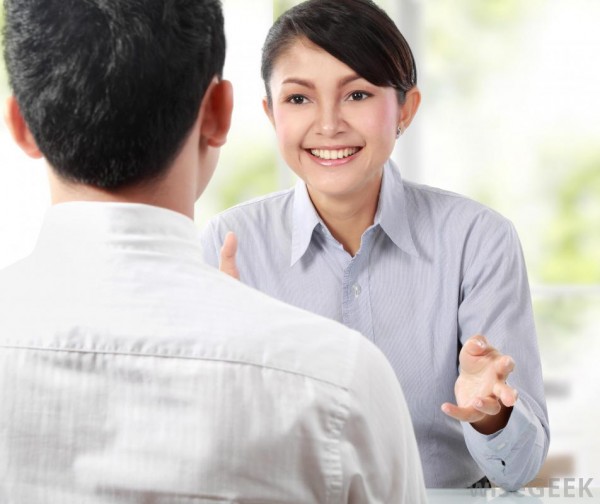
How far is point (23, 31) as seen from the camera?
34.7 inches

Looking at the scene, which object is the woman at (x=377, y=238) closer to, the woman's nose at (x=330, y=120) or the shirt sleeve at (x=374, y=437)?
the woman's nose at (x=330, y=120)

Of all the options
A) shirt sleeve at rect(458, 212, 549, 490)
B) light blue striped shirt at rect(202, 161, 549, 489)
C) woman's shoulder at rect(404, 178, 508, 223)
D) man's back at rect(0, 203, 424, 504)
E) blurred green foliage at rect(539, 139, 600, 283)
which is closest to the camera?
man's back at rect(0, 203, 424, 504)

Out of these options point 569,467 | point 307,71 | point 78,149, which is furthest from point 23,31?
point 569,467

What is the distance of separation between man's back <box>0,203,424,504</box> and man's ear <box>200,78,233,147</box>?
0.17m

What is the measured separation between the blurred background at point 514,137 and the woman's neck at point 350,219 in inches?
97.5

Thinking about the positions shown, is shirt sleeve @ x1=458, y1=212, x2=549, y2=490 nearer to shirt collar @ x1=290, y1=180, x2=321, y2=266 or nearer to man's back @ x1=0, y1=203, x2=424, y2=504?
shirt collar @ x1=290, y1=180, x2=321, y2=266

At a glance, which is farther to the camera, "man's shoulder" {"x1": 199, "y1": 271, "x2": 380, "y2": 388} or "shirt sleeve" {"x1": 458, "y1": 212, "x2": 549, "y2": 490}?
"shirt sleeve" {"x1": 458, "y1": 212, "x2": 549, "y2": 490}

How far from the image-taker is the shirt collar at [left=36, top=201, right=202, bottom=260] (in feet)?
2.82

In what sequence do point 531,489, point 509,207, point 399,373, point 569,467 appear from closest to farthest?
1. point 531,489
2. point 399,373
3. point 569,467
4. point 509,207

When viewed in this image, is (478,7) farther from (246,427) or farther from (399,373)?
(246,427)

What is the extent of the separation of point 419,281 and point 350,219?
21 cm

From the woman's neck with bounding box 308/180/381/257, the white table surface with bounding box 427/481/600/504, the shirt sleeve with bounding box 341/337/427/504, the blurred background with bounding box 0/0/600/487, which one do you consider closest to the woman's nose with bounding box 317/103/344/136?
the woman's neck with bounding box 308/180/381/257

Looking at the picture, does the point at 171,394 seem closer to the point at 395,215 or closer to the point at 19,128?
the point at 19,128

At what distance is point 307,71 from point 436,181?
2.79m
